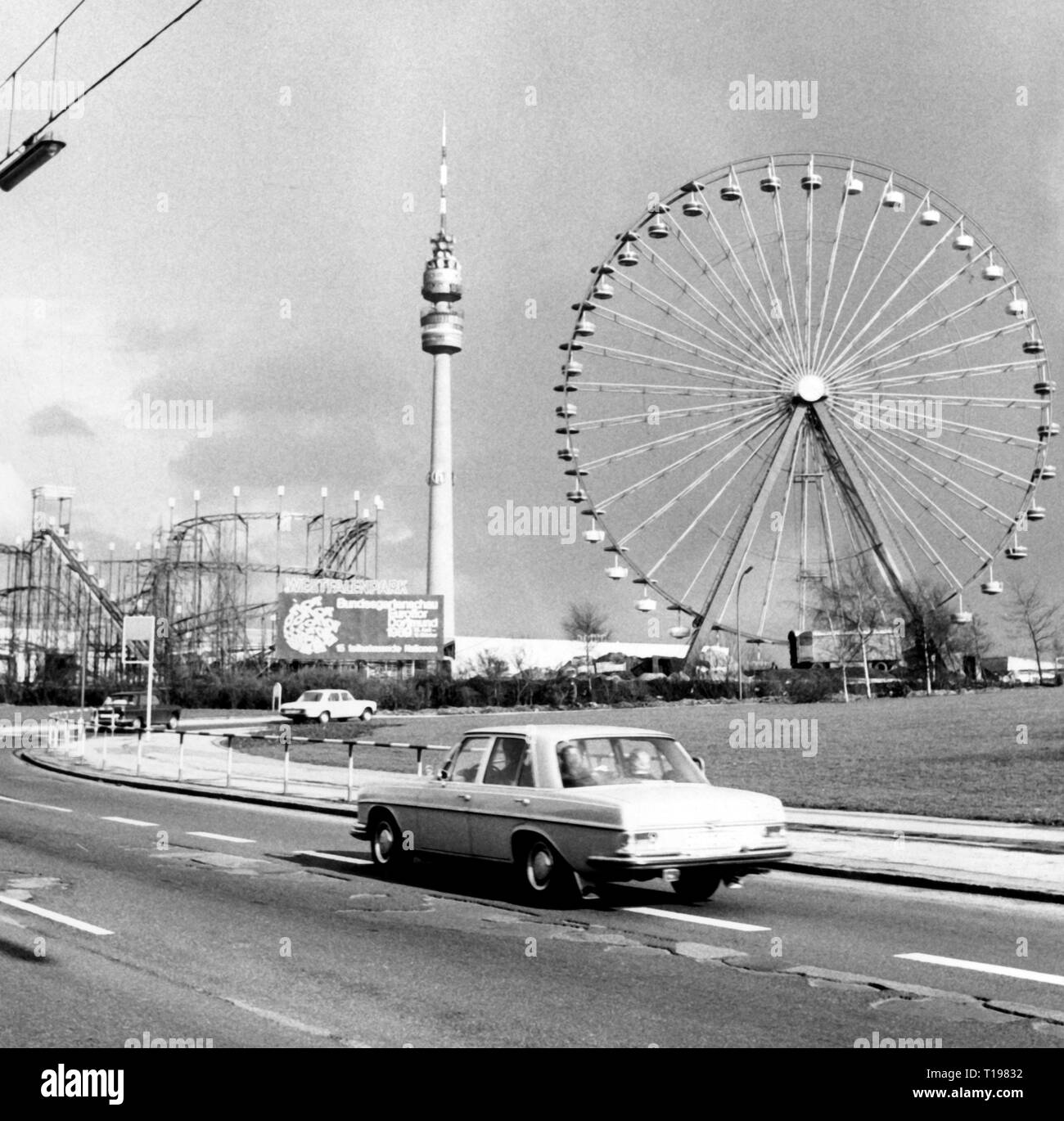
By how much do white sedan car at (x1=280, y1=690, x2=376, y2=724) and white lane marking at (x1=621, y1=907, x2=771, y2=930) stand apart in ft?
146

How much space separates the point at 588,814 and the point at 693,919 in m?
1.12

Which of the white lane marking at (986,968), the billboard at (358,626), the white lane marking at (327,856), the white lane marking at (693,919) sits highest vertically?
the billboard at (358,626)

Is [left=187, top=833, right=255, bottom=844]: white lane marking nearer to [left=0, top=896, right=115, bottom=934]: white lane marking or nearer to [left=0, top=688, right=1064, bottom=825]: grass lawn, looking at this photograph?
[left=0, top=896, right=115, bottom=934]: white lane marking

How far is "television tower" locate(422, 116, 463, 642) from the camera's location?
114m

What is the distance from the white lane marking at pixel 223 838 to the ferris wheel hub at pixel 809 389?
34.5m

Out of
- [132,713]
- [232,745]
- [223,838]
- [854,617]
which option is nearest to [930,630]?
[854,617]

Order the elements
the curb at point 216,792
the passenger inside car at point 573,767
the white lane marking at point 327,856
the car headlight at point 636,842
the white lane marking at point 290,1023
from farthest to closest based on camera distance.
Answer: the curb at point 216,792, the white lane marking at point 327,856, the passenger inside car at point 573,767, the car headlight at point 636,842, the white lane marking at point 290,1023

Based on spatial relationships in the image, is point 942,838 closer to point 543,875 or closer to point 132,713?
point 543,875

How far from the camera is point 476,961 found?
8.74 metres

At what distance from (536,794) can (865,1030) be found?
467 cm

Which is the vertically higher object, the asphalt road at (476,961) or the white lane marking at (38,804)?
the asphalt road at (476,961)

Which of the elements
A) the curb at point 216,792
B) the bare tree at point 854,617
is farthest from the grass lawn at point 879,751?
the bare tree at point 854,617

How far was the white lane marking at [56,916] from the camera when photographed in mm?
9773

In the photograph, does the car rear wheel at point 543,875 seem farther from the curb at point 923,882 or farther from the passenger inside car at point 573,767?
the curb at point 923,882
